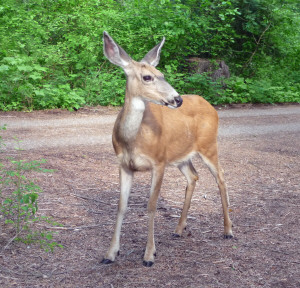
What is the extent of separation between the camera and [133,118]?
404 centimetres

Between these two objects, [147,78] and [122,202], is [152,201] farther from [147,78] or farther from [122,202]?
[147,78]

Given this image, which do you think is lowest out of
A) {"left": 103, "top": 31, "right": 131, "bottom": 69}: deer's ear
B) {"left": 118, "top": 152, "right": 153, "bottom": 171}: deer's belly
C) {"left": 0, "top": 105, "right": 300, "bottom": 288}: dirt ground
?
{"left": 0, "top": 105, "right": 300, "bottom": 288}: dirt ground

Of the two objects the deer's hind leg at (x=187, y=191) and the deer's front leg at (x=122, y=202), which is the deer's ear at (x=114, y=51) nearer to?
the deer's front leg at (x=122, y=202)

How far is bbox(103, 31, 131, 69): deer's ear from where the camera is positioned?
404 centimetres

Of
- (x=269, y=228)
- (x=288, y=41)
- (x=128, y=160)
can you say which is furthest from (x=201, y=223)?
(x=288, y=41)

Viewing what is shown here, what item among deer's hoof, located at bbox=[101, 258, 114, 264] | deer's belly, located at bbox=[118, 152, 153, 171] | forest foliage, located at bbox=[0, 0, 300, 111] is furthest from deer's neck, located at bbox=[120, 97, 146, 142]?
forest foliage, located at bbox=[0, 0, 300, 111]

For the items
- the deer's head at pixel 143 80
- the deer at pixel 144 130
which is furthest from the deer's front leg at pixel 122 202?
the deer's head at pixel 143 80

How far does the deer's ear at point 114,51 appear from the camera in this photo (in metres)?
4.04

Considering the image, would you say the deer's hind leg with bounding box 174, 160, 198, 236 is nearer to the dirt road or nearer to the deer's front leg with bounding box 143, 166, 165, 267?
the deer's front leg with bounding box 143, 166, 165, 267

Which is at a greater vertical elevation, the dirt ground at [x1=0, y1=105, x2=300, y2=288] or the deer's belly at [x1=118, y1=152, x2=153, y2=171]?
the deer's belly at [x1=118, y1=152, x2=153, y2=171]

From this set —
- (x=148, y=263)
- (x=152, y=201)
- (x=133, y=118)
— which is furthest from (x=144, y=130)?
(x=148, y=263)

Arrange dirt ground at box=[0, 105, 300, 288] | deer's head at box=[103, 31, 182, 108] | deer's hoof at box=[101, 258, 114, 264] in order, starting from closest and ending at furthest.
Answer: dirt ground at box=[0, 105, 300, 288] < deer's head at box=[103, 31, 182, 108] < deer's hoof at box=[101, 258, 114, 264]

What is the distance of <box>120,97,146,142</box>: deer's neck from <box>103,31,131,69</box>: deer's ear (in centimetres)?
34

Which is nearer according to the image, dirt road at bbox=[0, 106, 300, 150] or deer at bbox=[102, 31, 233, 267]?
deer at bbox=[102, 31, 233, 267]
